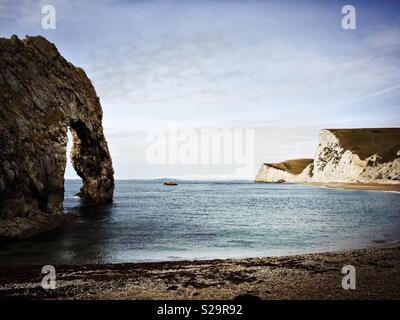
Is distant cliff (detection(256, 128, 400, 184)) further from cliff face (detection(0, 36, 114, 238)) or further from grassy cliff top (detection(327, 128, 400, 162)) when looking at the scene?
cliff face (detection(0, 36, 114, 238))

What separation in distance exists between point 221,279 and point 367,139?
478 ft

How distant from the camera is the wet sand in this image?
11516 millimetres

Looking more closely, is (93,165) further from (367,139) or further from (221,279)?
(367,139)

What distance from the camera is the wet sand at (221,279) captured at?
11.5m

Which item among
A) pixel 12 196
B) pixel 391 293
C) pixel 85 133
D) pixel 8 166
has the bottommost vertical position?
pixel 391 293

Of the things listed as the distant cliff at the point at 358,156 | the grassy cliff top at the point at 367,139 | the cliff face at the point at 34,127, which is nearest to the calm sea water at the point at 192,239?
the cliff face at the point at 34,127

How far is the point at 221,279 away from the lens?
1374 cm

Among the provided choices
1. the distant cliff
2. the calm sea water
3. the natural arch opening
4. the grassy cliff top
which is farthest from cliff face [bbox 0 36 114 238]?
the grassy cliff top

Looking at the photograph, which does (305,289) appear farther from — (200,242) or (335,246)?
(200,242)

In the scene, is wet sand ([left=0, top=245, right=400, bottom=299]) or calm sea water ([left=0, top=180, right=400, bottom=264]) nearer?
wet sand ([left=0, top=245, right=400, bottom=299])

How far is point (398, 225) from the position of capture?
3031cm

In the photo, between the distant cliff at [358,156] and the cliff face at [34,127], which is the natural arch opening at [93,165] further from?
the distant cliff at [358,156]

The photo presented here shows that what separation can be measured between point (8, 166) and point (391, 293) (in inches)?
1027
